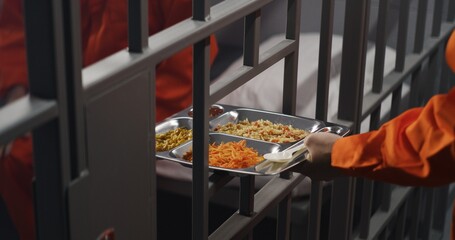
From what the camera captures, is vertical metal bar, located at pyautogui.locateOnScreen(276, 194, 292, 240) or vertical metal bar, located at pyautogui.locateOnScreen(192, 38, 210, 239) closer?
vertical metal bar, located at pyautogui.locateOnScreen(192, 38, 210, 239)

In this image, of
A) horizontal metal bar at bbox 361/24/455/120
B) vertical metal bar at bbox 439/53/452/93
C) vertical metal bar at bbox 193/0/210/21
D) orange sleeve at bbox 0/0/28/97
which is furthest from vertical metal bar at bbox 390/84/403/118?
vertical metal bar at bbox 193/0/210/21

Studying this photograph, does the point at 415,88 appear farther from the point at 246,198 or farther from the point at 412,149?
the point at 412,149

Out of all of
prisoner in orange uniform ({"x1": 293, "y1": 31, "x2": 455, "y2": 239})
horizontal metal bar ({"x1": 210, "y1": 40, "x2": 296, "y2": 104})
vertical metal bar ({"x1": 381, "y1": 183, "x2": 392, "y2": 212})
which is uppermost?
horizontal metal bar ({"x1": 210, "y1": 40, "x2": 296, "y2": 104})

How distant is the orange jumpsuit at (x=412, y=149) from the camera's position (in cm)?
115

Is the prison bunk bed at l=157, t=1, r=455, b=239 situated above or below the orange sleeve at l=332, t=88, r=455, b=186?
below

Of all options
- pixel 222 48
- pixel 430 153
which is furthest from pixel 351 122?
pixel 222 48

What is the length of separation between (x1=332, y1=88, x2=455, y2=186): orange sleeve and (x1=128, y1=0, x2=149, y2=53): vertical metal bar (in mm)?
385

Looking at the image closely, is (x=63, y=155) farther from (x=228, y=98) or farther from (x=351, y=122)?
(x=228, y=98)

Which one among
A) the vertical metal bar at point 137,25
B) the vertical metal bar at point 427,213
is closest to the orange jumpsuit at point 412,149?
the vertical metal bar at point 137,25

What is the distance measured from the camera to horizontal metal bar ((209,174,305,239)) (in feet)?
4.46

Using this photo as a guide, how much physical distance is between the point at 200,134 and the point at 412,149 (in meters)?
0.29

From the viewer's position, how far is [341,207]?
1.84m

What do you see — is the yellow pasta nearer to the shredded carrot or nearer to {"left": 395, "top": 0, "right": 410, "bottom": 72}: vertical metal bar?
the shredded carrot

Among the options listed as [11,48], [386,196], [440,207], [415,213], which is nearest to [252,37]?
[386,196]
